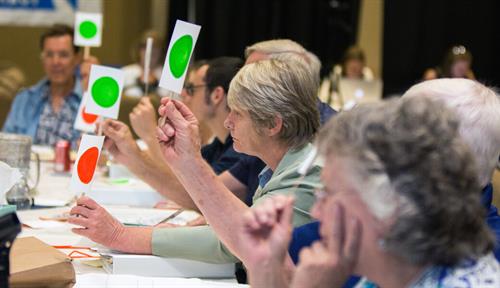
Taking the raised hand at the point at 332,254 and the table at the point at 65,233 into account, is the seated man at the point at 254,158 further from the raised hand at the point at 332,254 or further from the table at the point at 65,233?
the raised hand at the point at 332,254

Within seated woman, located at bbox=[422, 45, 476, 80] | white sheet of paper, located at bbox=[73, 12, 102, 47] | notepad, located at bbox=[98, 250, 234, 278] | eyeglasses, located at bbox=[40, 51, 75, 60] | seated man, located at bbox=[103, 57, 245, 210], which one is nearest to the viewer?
notepad, located at bbox=[98, 250, 234, 278]

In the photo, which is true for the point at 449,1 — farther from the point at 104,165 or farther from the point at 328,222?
the point at 328,222

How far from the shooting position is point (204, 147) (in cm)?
363

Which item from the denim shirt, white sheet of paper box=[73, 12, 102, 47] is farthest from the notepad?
→ the denim shirt

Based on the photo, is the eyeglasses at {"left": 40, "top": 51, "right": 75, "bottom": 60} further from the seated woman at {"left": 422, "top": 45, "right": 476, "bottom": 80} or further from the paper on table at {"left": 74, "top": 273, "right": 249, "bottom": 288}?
the seated woman at {"left": 422, "top": 45, "right": 476, "bottom": 80}

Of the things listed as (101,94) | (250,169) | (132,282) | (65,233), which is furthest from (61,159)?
(132,282)

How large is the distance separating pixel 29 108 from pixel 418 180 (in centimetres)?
363

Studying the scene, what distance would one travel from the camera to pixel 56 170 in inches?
146

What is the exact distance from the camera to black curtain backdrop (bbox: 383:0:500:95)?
8.12 meters

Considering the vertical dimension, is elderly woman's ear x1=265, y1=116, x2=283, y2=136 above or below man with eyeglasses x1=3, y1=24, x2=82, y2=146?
above

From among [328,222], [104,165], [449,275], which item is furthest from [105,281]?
[104,165]

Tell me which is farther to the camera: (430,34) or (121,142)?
(430,34)

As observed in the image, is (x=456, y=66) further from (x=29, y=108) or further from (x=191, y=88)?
(x=191, y=88)

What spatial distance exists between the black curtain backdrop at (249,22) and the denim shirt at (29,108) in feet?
10.5
